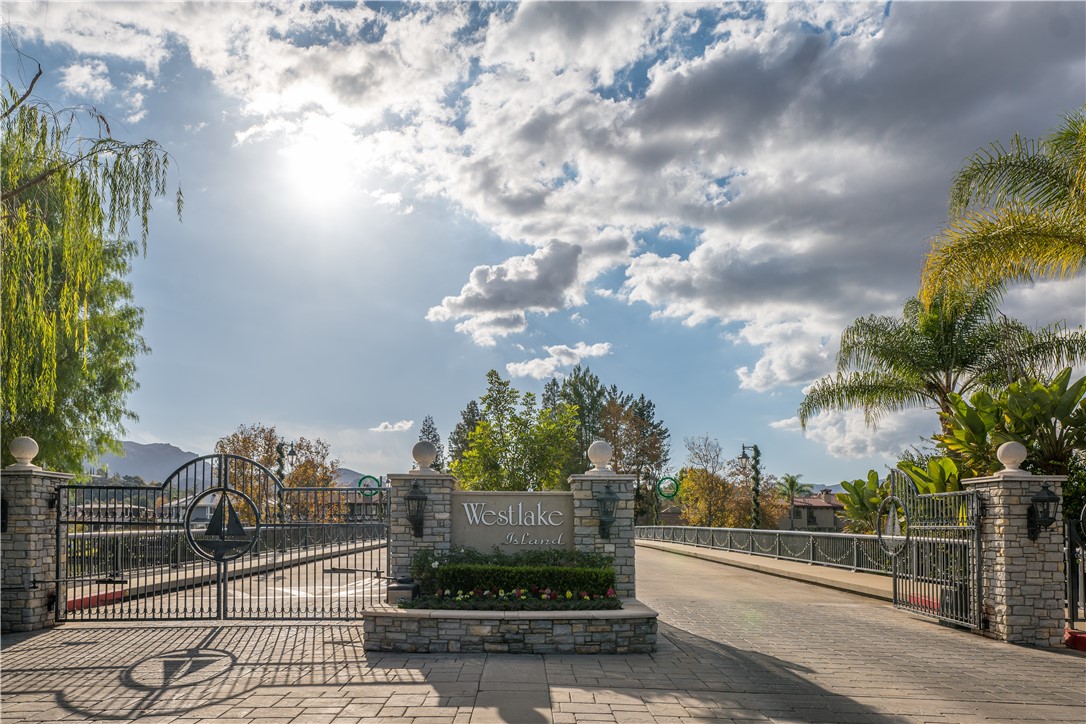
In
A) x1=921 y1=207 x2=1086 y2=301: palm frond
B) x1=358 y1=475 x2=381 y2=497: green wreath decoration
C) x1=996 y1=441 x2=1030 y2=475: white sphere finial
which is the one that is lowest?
x1=358 y1=475 x2=381 y2=497: green wreath decoration

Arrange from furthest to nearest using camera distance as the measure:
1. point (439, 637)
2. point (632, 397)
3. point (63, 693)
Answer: point (632, 397) → point (439, 637) → point (63, 693)

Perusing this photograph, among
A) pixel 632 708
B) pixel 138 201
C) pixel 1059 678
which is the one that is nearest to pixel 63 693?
pixel 632 708

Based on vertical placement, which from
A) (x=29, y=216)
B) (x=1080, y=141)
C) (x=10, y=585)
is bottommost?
(x=10, y=585)

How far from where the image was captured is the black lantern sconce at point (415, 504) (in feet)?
33.8

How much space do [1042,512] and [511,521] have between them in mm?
7000

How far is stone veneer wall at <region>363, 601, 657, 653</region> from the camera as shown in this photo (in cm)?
918

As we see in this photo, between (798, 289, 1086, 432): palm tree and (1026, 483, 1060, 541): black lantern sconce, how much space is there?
34.3ft

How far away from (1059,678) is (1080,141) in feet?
25.2

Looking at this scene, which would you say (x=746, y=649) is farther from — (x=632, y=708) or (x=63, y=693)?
(x=63, y=693)

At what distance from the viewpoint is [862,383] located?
23.2 meters

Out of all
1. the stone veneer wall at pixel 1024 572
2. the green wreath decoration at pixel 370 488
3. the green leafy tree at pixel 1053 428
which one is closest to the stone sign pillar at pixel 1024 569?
the stone veneer wall at pixel 1024 572

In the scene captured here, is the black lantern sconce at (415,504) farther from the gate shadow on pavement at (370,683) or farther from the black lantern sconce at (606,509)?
the black lantern sconce at (606,509)

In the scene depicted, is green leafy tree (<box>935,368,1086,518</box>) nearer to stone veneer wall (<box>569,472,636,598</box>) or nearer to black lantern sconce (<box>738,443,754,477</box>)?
stone veneer wall (<box>569,472,636,598</box>)

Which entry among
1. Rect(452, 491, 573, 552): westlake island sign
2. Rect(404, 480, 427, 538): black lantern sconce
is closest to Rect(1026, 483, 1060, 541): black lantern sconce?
Rect(452, 491, 573, 552): westlake island sign
